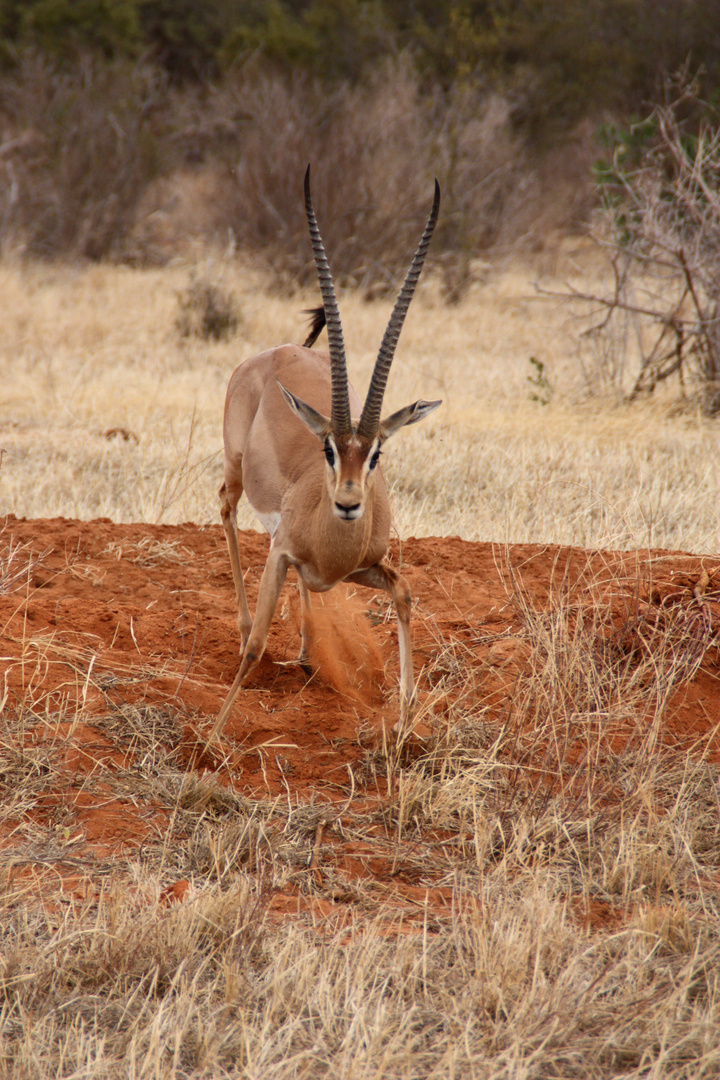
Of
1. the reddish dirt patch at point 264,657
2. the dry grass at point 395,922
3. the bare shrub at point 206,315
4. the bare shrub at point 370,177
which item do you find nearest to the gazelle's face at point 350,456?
the reddish dirt patch at point 264,657

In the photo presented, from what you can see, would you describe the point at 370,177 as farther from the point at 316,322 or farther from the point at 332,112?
the point at 316,322

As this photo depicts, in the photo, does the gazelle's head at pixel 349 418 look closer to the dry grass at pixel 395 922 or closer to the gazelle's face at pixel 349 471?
the gazelle's face at pixel 349 471

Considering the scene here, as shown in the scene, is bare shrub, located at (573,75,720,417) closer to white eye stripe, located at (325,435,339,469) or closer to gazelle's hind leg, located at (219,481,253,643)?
gazelle's hind leg, located at (219,481,253,643)

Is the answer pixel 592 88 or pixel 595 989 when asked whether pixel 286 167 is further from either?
pixel 595 989

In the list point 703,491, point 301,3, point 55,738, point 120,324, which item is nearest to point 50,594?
point 55,738

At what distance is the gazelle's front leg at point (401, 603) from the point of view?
395 centimetres

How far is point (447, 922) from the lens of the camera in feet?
9.18

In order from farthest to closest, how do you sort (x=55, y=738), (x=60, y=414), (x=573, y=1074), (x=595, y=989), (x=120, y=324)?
(x=120, y=324), (x=60, y=414), (x=55, y=738), (x=595, y=989), (x=573, y=1074)

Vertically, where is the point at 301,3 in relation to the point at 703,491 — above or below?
above

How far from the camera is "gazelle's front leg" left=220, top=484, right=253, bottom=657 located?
4766 mm

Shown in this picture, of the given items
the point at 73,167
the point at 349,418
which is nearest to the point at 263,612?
the point at 349,418

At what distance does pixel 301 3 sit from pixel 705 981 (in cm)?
3522

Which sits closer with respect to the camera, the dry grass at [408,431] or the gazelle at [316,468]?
the gazelle at [316,468]

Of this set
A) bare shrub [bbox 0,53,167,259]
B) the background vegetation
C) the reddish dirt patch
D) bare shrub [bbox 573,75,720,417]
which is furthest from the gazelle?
bare shrub [bbox 0,53,167,259]
